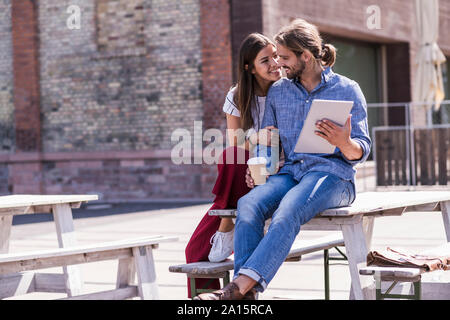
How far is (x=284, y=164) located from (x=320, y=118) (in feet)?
1.74

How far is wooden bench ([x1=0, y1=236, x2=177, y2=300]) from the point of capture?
4.43 m

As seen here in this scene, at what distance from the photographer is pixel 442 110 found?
21922mm

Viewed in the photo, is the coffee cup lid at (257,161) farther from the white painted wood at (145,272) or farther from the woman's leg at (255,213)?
the white painted wood at (145,272)

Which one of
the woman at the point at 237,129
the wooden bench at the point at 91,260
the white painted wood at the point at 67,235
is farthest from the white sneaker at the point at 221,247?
the white painted wood at the point at 67,235

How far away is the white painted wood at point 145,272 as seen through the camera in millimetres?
4836

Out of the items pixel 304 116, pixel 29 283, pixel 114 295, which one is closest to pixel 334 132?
pixel 304 116

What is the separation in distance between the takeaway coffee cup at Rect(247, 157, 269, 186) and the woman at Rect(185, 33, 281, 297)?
20cm

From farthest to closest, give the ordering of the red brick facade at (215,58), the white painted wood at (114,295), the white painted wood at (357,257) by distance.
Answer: the red brick facade at (215,58) → the white painted wood at (114,295) → the white painted wood at (357,257)

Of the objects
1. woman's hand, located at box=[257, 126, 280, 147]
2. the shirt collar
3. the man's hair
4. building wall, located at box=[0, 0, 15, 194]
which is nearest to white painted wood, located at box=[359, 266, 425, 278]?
woman's hand, located at box=[257, 126, 280, 147]

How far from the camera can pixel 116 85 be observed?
15.9 m

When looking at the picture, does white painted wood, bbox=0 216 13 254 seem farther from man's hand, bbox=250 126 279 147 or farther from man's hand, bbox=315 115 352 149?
man's hand, bbox=315 115 352 149

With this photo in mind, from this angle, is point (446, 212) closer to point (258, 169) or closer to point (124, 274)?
point (258, 169)
